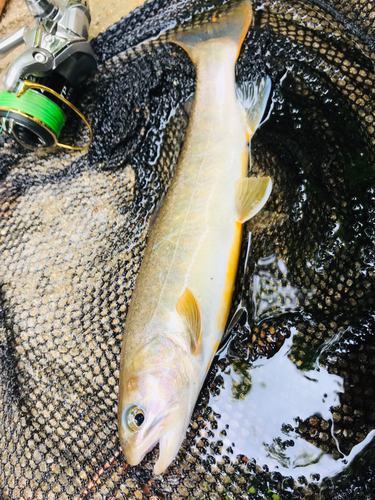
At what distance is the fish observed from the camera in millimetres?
1406

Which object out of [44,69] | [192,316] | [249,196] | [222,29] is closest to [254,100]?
[222,29]

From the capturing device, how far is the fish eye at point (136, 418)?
4.53 ft

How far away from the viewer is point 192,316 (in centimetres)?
150

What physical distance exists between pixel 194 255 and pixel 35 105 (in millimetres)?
1155

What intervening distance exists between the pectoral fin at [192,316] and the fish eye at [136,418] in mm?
314

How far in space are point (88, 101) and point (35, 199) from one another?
0.66m

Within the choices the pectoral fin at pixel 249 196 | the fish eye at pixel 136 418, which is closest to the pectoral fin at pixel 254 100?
the pectoral fin at pixel 249 196

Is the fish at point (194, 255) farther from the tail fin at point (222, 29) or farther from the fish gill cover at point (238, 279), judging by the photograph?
the fish gill cover at point (238, 279)

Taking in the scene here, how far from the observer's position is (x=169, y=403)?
4.58 ft

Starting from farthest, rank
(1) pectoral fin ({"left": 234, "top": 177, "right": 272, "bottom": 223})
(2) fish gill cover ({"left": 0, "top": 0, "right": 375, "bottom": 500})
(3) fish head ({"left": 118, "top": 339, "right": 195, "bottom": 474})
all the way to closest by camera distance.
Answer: (1) pectoral fin ({"left": 234, "top": 177, "right": 272, "bottom": 223}), (2) fish gill cover ({"left": 0, "top": 0, "right": 375, "bottom": 500}), (3) fish head ({"left": 118, "top": 339, "right": 195, "bottom": 474})

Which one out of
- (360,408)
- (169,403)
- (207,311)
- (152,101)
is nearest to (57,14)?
(152,101)

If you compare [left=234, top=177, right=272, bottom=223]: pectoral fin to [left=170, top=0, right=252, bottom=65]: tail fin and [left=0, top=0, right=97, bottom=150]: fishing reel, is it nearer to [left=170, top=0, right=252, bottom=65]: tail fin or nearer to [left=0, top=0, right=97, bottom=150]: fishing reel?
[left=170, top=0, right=252, bottom=65]: tail fin

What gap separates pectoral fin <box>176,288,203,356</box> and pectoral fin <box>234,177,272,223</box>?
484 mm

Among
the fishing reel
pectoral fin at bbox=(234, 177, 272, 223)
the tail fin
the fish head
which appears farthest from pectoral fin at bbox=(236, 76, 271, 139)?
the fish head
